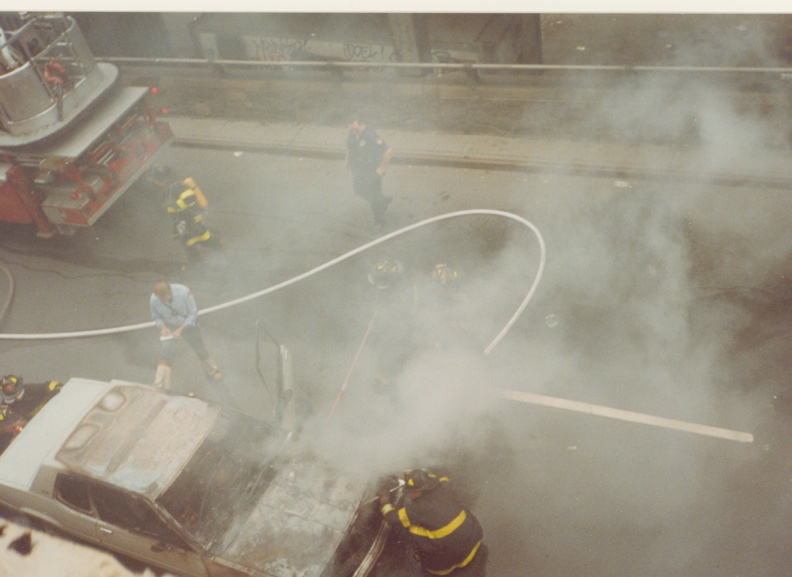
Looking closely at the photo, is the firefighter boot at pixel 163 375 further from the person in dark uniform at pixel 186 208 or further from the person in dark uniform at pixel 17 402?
the person in dark uniform at pixel 186 208

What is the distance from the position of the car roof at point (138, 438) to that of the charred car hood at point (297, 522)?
811 millimetres

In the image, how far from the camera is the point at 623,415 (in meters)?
7.05

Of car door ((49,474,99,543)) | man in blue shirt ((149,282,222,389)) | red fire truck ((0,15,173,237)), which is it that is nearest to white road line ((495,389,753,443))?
man in blue shirt ((149,282,222,389))

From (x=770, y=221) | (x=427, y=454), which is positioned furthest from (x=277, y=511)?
(x=770, y=221)

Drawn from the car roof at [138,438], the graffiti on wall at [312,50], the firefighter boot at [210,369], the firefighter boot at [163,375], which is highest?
the car roof at [138,438]

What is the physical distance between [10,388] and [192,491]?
3.13 m

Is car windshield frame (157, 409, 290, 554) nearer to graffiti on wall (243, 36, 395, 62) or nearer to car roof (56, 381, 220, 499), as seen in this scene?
car roof (56, 381, 220, 499)

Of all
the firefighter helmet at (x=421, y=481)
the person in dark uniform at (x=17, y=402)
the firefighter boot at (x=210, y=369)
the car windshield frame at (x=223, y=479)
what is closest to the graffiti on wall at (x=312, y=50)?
the firefighter boot at (x=210, y=369)

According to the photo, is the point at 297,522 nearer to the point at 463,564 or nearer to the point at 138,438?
the point at 463,564

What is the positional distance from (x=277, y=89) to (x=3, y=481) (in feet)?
28.0

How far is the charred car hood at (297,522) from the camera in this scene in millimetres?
5363

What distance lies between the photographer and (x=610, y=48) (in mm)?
15570

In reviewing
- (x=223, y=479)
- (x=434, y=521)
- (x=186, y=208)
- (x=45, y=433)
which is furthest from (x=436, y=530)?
(x=186, y=208)
